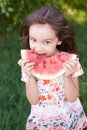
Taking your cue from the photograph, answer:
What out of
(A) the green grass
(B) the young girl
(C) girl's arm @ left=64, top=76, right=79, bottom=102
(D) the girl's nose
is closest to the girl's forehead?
(B) the young girl

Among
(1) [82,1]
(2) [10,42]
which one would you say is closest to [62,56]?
(2) [10,42]

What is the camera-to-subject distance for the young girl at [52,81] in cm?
358

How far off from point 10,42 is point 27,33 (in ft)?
9.51

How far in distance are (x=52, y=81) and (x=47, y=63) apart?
16 cm

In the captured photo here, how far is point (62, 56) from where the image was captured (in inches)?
147

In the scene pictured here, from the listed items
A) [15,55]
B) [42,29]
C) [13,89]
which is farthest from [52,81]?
[15,55]

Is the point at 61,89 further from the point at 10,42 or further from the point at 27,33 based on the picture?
the point at 10,42

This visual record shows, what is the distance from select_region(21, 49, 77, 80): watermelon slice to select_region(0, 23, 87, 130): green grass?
2.97 ft

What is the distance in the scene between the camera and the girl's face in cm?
355

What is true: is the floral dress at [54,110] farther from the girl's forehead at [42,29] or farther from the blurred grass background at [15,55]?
the blurred grass background at [15,55]

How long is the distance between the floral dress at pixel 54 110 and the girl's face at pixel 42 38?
31cm

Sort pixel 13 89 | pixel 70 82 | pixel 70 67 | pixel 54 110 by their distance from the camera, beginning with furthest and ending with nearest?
pixel 13 89, pixel 54 110, pixel 70 82, pixel 70 67

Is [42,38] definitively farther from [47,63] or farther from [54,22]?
[47,63]

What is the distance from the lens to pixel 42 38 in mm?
3545
